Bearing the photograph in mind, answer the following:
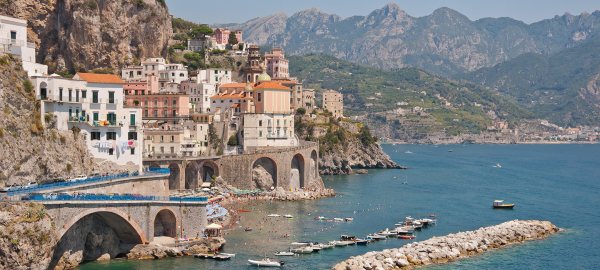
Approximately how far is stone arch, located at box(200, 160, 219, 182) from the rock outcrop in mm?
49063

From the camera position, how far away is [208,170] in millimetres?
106500

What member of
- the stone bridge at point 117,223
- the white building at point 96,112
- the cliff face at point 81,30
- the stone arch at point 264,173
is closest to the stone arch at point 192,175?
the stone arch at point 264,173

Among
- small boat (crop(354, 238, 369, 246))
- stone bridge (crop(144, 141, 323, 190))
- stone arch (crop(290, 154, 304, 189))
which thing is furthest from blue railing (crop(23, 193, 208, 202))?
stone arch (crop(290, 154, 304, 189))

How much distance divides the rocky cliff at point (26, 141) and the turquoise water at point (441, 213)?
8.80 meters

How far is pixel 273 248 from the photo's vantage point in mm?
70375

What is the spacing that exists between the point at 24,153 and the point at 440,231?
139ft

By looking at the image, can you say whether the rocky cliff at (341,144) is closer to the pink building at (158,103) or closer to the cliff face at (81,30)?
the pink building at (158,103)

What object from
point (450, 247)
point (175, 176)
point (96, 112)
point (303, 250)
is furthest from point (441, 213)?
point (96, 112)

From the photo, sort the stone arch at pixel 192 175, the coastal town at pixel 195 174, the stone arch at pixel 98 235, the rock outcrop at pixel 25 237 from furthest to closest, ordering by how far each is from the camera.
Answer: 1. the stone arch at pixel 192 175
2. the coastal town at pixel 195 174
3. the stone arch at pixel 98 235
4. the rock outcrop at pixel 25 237

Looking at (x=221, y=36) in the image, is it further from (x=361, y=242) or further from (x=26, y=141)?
(x=26, y=141)

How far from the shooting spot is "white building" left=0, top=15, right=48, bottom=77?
69500 mm

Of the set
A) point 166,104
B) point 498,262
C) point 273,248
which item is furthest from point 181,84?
point 498,262

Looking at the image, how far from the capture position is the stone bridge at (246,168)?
99.1m

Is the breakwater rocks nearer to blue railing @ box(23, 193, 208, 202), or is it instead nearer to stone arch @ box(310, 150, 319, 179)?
blue railing @ box(23, 193, 208, 202)
